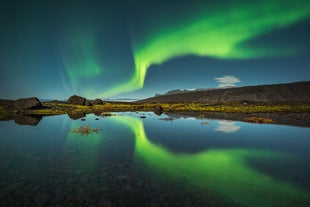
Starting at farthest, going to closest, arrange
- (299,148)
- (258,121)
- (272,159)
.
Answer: (258,121) → (299,148) → (272,159)

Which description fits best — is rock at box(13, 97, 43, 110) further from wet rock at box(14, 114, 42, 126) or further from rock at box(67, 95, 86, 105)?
rock at box(67, 95, 86, 105)

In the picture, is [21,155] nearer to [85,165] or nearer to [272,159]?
[85,165]

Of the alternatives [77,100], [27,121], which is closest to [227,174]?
[27,121]

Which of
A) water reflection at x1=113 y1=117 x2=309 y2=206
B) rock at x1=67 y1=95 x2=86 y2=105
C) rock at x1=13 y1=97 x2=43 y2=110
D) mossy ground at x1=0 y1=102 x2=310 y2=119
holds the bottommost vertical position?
water reflection at x1=113 y1=117 x2=309 y2=206

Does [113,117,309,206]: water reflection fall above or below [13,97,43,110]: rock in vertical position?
below

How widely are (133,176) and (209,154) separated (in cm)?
811

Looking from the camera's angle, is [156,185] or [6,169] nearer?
[156,185]

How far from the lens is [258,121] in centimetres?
3966

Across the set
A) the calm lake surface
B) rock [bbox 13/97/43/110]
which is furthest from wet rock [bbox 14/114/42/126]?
rock [bbox 13/97/43/110]

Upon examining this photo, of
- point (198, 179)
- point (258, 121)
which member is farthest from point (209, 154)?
point (258, 121)

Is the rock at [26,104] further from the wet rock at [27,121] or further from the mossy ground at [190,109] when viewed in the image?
the wet rock at [27,121]

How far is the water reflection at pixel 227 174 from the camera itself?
30.5 feet

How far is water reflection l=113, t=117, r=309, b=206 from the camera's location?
928 centimetres

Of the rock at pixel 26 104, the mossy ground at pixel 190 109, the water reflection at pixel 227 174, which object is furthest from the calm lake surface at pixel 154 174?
the rock at pixel 26 104
